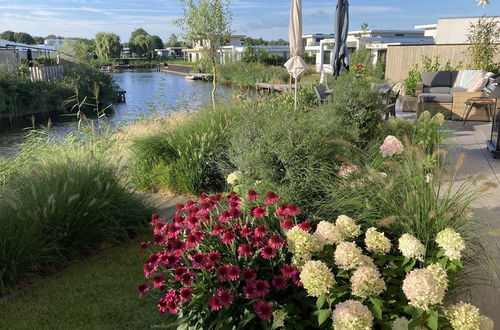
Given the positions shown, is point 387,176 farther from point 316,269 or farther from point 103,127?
point 103,127

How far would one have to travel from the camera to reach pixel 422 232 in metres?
2.29

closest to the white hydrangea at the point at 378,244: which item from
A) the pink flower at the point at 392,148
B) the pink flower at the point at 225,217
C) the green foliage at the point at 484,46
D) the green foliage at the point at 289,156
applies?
the pink flower at the point at 225,217

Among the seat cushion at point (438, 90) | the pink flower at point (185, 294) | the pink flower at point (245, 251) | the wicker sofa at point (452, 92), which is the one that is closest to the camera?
the pink flower at point (185, 294)

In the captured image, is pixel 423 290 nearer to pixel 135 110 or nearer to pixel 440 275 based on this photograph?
pixel 440 275

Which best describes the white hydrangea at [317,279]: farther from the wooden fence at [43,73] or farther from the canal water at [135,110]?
the wooden fence at [43,73]

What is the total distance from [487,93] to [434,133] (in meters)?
4.31

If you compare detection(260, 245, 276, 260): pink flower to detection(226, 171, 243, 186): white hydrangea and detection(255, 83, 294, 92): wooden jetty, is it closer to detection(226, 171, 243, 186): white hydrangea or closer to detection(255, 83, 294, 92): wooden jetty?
detection(226, 171, 243, 186): white hydrangea

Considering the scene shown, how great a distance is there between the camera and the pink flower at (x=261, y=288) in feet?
6.23

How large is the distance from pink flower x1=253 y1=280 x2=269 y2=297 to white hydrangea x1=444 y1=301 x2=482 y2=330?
2.62 ft

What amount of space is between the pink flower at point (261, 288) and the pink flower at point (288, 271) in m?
0.12

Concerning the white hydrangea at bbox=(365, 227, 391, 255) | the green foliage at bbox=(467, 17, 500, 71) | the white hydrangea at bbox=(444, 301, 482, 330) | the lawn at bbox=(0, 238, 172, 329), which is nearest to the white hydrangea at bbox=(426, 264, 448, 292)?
the white hydrangea at bbox=(444, 301, 482, 330)

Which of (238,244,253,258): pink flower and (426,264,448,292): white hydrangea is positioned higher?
(238,244,253,258): pink flower

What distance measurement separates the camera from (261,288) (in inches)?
75.7

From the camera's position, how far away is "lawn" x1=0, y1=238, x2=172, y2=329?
262cm
